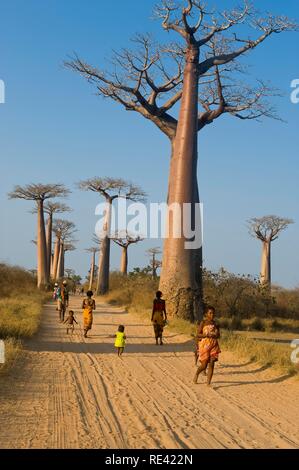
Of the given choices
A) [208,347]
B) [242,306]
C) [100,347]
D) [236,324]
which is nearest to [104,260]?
[242,306]

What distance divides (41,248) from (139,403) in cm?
2701

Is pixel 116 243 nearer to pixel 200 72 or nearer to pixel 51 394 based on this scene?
pixel 200 72

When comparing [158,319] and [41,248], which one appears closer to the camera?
[158,319]

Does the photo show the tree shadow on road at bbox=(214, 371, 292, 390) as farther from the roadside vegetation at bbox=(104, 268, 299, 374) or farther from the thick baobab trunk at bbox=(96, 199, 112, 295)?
the thick baobab trunk at bbox=(96, 199, 112, 295)

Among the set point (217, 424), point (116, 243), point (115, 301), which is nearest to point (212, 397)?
point (217, 424)

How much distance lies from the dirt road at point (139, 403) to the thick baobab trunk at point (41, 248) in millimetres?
23315

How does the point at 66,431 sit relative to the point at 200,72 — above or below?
below

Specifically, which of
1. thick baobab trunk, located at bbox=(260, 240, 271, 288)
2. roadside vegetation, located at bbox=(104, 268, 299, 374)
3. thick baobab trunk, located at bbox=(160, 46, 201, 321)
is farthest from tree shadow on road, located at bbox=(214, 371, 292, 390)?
thick baobab trunk, located at bbox=(260, 240, 271, 288)

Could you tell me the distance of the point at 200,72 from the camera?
1350 cm

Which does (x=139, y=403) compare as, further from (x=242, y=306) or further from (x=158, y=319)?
(x=242, y=306)

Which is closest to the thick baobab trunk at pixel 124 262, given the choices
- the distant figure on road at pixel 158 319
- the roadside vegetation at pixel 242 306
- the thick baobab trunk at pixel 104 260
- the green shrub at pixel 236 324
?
the thick baobab trunk at pixel 104 260

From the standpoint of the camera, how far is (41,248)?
103 feet

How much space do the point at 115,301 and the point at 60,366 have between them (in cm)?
1788

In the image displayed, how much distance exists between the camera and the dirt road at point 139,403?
3.97m
